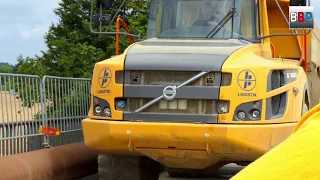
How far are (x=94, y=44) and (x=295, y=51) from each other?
14952 millimetres

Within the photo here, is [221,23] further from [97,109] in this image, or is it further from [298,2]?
[97,109]

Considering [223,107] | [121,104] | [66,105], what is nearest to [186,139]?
[223,107]

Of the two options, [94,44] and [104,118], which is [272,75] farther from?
[94,44]

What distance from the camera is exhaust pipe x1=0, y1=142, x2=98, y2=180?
736cm

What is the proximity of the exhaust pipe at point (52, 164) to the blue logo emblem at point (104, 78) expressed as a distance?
5.19 feet

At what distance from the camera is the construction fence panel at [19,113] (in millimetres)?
8031

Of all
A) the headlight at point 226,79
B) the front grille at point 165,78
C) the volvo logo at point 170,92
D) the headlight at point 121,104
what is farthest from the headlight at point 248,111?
the headlight at point 121,104

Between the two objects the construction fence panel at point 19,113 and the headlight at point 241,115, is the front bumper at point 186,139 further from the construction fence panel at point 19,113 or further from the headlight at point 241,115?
the construction fence panel at point 19,113

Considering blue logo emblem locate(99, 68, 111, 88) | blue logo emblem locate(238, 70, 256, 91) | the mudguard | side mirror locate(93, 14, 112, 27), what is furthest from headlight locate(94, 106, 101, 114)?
the mudguard

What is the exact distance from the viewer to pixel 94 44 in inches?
955

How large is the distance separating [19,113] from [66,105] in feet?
6.04

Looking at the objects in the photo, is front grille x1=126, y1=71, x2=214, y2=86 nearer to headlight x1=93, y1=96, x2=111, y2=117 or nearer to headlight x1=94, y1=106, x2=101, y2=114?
headlight x1=93, y1=96, x2=111, y2=117

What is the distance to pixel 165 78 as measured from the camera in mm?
6895

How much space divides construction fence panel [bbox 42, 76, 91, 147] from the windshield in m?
2.31
